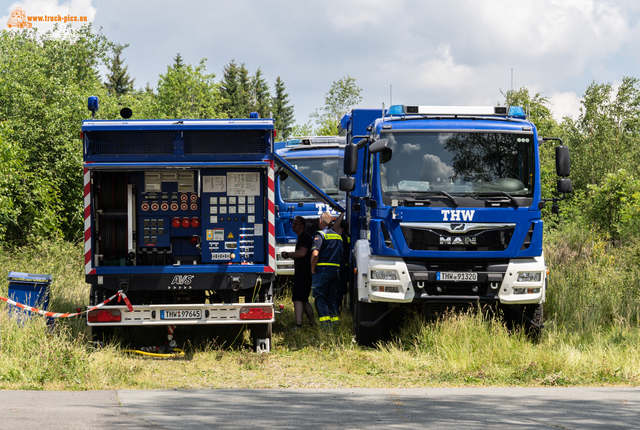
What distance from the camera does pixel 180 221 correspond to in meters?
8.71

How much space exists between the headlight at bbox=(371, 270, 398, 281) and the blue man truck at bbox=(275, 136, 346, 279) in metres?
3.36

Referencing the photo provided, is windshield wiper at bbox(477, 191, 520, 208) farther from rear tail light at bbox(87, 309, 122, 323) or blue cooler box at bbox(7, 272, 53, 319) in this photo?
blue cooler box at bbox(7, 272, 53, 319)

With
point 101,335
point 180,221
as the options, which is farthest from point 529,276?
point 101,335

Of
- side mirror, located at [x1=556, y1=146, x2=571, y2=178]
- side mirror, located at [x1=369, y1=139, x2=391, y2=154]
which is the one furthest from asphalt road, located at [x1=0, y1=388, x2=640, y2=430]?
side mirror, located at [x1=369, y1=139, x2=391, y2=154]

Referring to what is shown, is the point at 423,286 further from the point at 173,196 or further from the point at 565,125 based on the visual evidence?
the point at 565,125

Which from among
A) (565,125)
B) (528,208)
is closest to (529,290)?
(528,208)

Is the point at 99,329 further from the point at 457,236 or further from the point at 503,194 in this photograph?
the point at 503,194

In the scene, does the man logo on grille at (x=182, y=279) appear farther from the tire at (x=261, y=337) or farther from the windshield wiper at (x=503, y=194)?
the windshield wiper at (x=503, y=194)

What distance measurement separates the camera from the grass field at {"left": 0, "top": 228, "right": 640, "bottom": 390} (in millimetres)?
7074

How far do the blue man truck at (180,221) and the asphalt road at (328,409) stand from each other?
205 cm

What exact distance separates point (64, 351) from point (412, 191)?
176 inches

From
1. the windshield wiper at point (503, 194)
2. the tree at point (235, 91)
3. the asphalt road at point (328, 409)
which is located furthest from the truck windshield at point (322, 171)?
the tree at point (235, 91)

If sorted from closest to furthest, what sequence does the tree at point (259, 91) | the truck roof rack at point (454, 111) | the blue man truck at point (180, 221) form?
1. the blue man truck at point (180, 221)
2. the truck roof rack at point (454, 111)
3. the tree at point (259, 91)

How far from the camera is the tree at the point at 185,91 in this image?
149 feet
